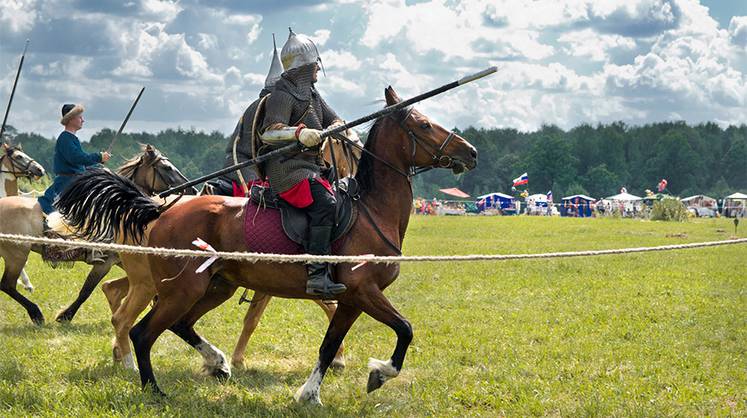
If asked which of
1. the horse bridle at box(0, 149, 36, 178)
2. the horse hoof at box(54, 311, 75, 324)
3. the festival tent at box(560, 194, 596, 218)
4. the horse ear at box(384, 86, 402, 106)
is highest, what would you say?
the horse ear at box(384, 86, 402, 106)

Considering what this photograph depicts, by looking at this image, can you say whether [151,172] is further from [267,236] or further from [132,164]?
[267,236]

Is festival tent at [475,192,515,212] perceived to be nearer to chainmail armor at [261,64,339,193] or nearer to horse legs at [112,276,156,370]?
horse legs at [112,276,156,370]

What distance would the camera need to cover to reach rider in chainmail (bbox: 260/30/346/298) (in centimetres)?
759

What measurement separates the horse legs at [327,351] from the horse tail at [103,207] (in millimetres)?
2038

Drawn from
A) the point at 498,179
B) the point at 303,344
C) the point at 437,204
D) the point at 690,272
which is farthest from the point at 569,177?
the point at 303,344

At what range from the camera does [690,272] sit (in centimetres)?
1950

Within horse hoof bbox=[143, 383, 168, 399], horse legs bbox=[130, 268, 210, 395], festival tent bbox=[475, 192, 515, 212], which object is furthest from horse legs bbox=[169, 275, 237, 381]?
festival tent bbox=[475, 192, 515, 212]

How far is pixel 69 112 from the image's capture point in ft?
36.3

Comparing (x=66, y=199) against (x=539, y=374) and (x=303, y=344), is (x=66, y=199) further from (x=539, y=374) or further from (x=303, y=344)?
(x=539, y=374)

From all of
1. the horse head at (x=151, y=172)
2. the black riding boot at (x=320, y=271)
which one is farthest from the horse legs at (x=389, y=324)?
the horse head at (x=151, y=172)

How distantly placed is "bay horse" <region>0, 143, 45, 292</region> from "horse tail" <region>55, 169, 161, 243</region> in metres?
6.99

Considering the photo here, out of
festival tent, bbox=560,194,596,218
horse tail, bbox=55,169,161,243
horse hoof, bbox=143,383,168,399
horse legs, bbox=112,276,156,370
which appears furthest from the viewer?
festival tent, bbox=560,194,596,218

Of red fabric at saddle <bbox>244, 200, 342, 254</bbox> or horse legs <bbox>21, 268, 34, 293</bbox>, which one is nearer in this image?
red fabric at saddle <bbox>244, 200, 342, 254</bbox>

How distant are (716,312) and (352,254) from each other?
8375mm
